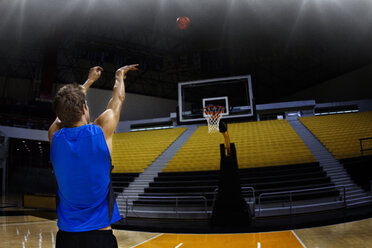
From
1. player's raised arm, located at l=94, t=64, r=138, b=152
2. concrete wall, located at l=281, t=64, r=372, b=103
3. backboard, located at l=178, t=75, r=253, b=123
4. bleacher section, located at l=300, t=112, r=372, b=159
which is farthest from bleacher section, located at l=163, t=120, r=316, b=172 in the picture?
player's raised arm, located at l=94, t=64, r=138, b=152

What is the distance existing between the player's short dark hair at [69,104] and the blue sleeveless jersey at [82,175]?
0.05 meters

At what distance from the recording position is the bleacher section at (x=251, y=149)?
954cm

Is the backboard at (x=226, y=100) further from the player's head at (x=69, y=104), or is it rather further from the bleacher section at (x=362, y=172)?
the player's head at (x=69, y=104)

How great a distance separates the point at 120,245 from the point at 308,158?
7710 millimetres

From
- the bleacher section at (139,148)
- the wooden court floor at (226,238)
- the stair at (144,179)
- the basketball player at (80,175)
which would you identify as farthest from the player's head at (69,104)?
the bleacher section at (139,148)

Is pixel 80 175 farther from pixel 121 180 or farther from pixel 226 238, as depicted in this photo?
pixel 121 180

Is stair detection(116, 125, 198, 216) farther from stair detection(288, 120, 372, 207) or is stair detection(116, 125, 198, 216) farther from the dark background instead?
the dark background

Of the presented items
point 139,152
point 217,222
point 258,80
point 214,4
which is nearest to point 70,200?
point 217,222


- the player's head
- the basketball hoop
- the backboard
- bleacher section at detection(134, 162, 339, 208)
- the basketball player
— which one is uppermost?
the backboard

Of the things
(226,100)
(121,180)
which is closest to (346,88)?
(226,100)

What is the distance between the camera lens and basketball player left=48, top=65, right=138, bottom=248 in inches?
41.3

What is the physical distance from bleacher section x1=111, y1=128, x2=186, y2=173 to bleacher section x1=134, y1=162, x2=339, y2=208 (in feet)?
7.62

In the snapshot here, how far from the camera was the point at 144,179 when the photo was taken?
9.67m

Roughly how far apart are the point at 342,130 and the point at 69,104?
1392 cm
